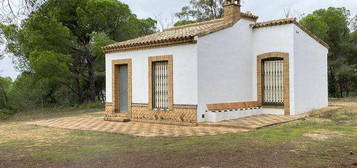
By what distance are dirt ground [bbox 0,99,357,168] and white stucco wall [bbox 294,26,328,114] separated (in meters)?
3.57

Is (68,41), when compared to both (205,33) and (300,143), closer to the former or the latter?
(205,33)

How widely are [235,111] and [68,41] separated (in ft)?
45.5

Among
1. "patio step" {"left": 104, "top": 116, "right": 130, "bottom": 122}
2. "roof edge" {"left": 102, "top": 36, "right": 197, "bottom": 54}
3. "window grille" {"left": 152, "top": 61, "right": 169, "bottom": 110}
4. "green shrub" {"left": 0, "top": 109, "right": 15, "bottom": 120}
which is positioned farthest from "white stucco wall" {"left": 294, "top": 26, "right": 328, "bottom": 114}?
"green shrub" {"left": 0, "top": 109, "right": 15, "bottom": 120}

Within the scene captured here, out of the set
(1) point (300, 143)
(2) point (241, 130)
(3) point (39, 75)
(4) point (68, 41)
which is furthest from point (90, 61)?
(1) point (300, 143)

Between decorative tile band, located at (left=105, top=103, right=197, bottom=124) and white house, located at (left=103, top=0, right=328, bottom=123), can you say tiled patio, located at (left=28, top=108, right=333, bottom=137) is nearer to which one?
decorative tile band, located at (left=105, top=103, right=197, bottom=124)

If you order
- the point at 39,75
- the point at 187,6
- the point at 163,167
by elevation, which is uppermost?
the point at 187,6

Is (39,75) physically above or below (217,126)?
above

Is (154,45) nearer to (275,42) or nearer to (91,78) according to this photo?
(275,42)

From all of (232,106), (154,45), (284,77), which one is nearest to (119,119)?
(154,45)

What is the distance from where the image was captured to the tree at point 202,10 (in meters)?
35.5

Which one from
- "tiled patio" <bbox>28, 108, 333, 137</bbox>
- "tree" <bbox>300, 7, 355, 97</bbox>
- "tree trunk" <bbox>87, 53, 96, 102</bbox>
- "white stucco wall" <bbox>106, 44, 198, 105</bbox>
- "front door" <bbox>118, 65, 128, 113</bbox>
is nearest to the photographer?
"tiled patio" <bbox>28, 108, 333, 137</bbox>

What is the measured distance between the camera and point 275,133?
10.4 meters

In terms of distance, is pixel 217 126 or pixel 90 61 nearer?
pixel 217 126

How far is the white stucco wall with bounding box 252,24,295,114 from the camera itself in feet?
48.6
